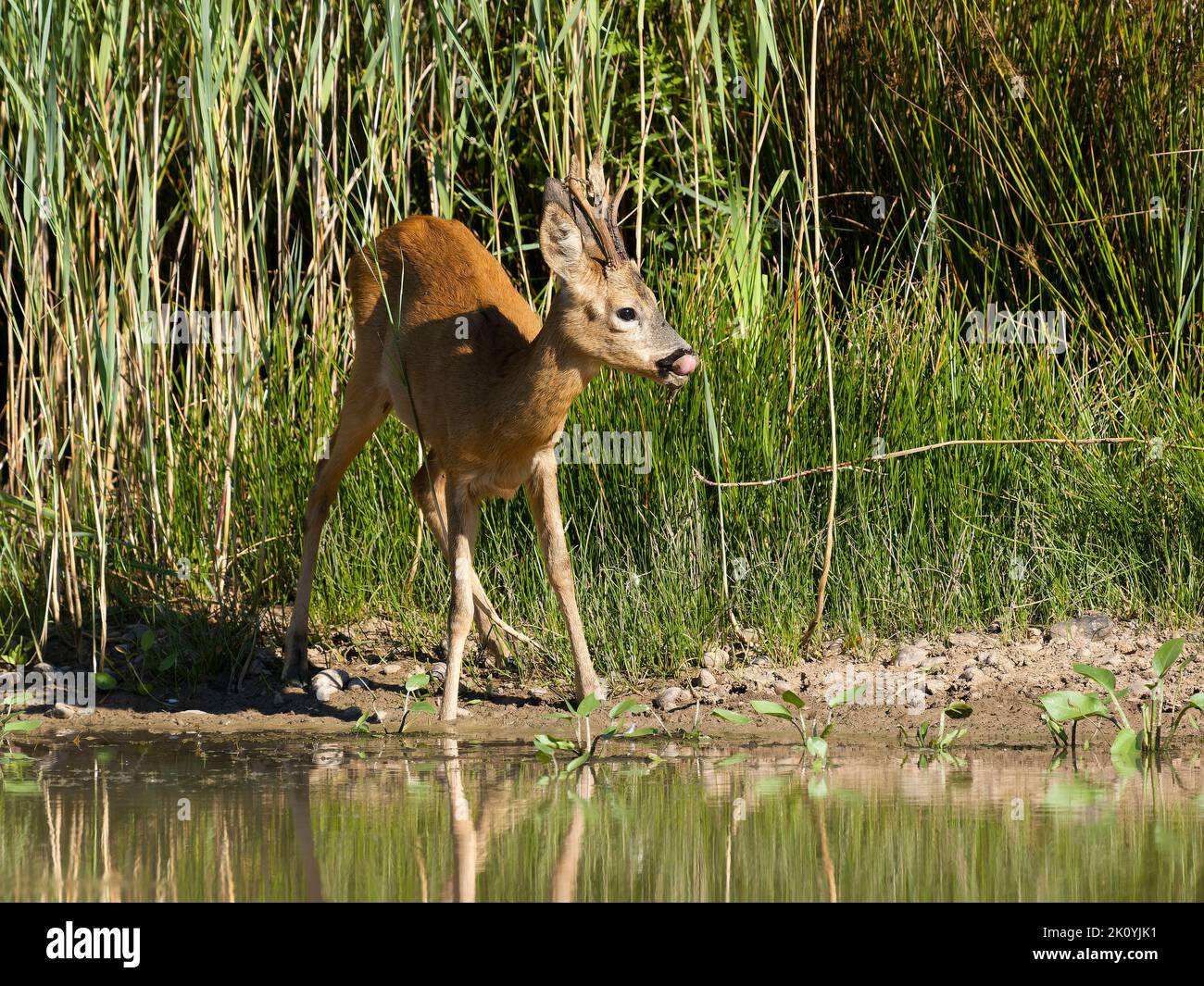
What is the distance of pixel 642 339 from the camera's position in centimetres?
518

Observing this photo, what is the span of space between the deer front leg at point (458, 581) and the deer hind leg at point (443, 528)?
1.06ft

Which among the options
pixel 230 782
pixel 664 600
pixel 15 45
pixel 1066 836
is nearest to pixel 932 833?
pixel 1066 836

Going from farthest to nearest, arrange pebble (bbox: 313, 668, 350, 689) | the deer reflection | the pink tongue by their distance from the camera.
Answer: pebble (bbox: 313, 668, 350, 689)
the pink tongue
the deer reflection

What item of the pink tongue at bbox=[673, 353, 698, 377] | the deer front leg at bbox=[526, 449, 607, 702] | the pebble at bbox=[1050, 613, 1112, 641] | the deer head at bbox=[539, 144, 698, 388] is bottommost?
the pebble at bbox=[1050, 613, 1112, 641]

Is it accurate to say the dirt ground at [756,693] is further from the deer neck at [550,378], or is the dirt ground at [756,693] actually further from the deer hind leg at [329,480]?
the deer neck at [550,378]

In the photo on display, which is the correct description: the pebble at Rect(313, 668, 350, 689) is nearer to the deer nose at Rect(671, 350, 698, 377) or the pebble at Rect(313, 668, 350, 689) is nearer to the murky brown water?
the murky brown water

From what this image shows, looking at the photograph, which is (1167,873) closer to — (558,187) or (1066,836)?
(1066,836)

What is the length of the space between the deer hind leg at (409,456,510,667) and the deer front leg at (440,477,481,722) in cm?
32

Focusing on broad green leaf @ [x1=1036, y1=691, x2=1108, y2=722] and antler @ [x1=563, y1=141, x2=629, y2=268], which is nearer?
broad green leaf @ [x1=1036, y1=691, x2=1108, y2=722]

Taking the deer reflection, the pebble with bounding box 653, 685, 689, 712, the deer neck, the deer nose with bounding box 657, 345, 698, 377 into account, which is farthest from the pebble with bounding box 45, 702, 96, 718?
the deer nose with bounding box 657, 345, 698, 377

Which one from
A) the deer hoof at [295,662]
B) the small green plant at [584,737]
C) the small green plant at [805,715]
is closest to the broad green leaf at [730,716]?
the small green plant at [805,715]

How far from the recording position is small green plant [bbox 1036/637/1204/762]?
15.0 ft

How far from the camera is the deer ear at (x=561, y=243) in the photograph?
521 cm
